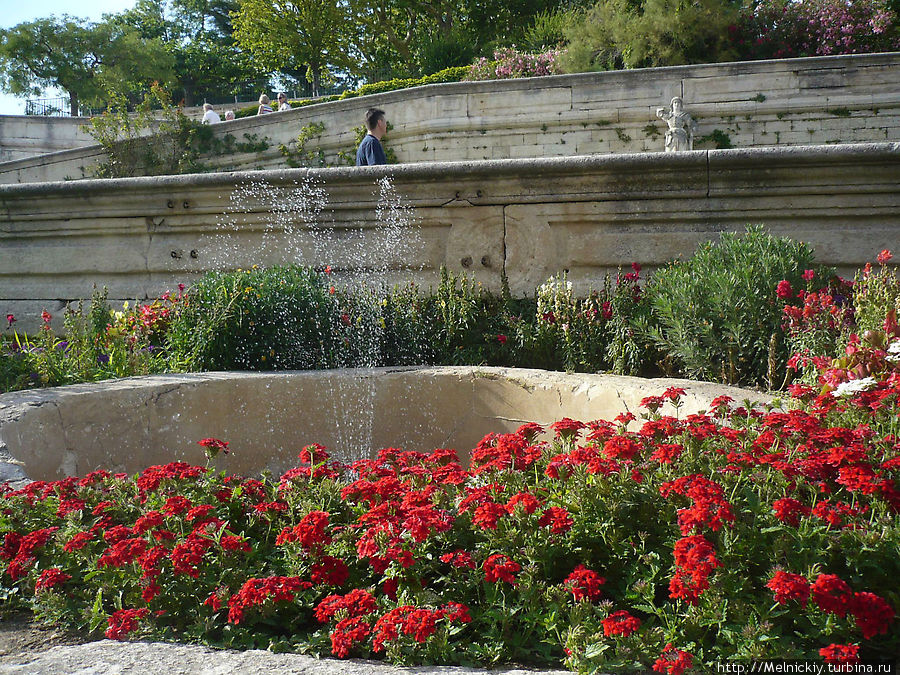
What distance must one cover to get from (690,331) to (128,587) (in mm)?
3092

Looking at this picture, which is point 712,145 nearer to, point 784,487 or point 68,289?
point 68,289

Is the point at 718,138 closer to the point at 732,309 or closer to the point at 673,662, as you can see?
the point at 732,309

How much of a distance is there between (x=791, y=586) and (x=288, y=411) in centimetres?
298

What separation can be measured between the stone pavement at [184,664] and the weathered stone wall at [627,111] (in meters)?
9.43

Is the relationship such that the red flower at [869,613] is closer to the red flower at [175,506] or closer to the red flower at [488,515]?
the red flower at [488,515]

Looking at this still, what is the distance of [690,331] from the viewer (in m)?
4.19

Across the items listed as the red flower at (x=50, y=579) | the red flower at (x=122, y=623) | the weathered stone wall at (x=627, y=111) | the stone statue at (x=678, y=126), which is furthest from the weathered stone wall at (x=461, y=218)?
the stone statue at (x=678, y=126)

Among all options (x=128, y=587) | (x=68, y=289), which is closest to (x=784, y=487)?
(x=128, y=587)

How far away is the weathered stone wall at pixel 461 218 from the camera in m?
4.81

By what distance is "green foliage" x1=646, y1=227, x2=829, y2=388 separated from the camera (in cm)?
405

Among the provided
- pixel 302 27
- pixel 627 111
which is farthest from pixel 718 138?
pixel 302 27

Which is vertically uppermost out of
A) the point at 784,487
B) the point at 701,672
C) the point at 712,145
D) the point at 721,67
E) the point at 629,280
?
the point at 721,67

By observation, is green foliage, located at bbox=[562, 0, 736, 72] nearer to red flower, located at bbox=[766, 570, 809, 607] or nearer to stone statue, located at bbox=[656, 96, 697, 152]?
stone statue, located at bbox=[656, 96, 697, 152]

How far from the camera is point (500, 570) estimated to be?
1.93m
